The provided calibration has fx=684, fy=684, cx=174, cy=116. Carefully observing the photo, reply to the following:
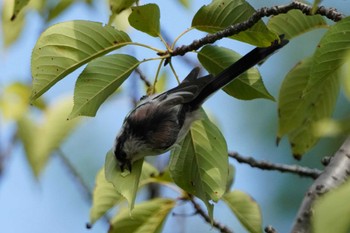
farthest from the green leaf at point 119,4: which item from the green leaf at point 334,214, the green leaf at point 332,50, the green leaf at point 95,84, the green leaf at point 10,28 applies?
the green leaf at point 334,214

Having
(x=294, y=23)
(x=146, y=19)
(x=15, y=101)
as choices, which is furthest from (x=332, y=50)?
(x=15, y=101)

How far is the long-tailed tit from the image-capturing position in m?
2.47

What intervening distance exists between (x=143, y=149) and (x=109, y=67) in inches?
23.7

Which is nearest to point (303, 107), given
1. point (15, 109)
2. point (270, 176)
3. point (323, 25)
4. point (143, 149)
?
point (323, 25)

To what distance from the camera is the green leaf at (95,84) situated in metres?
2.20

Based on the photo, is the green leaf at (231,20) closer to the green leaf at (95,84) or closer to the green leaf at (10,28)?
the green leaf at (95,84)

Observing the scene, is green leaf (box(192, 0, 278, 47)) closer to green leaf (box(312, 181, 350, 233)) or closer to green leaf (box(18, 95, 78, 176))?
green leaf (box(18, 95, 78, 176))

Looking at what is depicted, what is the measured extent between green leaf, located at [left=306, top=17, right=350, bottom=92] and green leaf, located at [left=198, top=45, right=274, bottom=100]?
0.28m

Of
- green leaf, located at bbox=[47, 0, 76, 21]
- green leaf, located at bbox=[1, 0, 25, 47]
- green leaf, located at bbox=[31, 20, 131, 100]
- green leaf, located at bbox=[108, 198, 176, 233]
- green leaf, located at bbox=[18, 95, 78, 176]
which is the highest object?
green leaf, located at bbox=[31, 20, 131, 100]

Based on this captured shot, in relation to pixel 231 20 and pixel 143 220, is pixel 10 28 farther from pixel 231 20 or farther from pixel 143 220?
pixel 231 20

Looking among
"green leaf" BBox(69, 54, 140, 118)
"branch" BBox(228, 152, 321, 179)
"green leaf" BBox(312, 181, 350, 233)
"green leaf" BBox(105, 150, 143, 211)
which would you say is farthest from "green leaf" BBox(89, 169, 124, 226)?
"green leaf" BBox(312, 181, 350, 233)

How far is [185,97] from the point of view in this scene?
2.73 m

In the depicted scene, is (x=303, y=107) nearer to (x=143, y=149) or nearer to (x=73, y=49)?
(x=143, y=149)

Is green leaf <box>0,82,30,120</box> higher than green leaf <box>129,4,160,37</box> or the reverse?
the reverse
